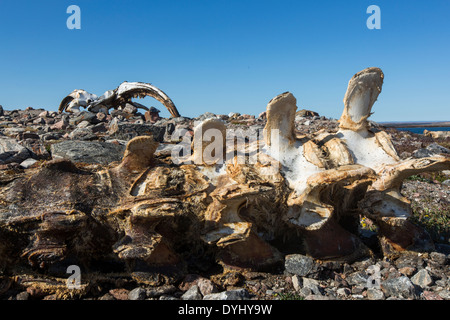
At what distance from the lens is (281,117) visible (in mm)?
3328

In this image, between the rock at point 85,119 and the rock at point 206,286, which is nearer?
the rock at point 206,286

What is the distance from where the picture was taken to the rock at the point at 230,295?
8.73ft

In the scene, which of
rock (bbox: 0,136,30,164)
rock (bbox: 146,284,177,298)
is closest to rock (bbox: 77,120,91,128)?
rock (bbox: 0,136,30,164)

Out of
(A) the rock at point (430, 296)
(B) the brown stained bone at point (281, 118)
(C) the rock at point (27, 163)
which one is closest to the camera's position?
(A) the rock at point (430, 296)

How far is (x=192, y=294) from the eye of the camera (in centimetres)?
271

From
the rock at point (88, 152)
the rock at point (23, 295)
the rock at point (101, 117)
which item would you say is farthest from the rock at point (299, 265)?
the rock at point (101, 117)

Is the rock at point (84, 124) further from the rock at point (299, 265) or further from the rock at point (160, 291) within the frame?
the rock at point (299, 265)

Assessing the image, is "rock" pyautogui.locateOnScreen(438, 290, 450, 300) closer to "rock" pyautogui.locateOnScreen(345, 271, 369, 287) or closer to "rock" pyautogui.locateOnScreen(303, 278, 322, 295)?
"rock" pyautogui.locateOnScreen(345, 271, 369, 287)

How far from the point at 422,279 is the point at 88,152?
4705mm

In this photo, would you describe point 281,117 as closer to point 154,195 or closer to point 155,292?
point 154,195

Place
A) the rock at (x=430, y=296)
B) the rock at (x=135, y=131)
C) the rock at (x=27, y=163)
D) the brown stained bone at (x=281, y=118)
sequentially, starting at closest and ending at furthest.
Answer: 1. the rock at (x=430, y=296)
2. the brown stained bone at (x=281, y=118)
3. the rock at (x=27, y=163)
4. the rock at (x=135, y=131)

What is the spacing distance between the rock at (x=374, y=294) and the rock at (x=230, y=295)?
1105 mm

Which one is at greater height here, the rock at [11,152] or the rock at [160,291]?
the rock at [11,152]

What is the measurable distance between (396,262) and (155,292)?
8.20 feet
